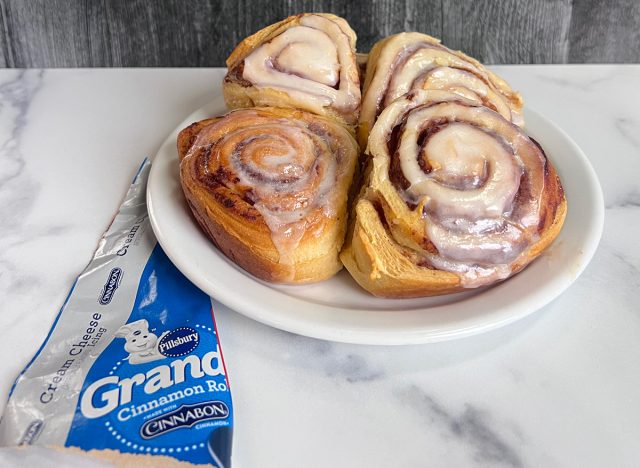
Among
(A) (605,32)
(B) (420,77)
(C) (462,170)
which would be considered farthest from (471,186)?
(A) (605,32)

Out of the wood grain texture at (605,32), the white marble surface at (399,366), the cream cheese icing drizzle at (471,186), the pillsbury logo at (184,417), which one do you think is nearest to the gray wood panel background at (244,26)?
the wood grain texture at (605,32)

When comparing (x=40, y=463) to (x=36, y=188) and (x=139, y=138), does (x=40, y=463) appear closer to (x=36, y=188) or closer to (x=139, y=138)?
(x=36, y=188)

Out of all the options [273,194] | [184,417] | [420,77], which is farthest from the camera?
[420,77]

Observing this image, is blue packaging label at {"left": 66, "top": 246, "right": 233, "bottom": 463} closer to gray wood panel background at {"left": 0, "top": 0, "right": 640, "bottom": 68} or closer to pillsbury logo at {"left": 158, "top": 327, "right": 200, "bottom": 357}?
pillsbury logo at {"left": 158, "top": 327, "right": 200, "bottom": 357}

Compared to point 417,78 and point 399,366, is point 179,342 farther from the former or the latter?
point 417,78

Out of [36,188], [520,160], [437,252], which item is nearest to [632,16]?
[520,160]

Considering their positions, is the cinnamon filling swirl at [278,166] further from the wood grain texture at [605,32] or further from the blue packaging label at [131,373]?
the wood grain texture at [605,32]
